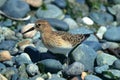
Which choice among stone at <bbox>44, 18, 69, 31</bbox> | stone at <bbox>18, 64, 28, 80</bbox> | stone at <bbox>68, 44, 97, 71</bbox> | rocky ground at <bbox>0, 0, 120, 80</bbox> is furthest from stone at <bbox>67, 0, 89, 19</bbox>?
stone at <bbox>18, 64, 28, 80</bbox>

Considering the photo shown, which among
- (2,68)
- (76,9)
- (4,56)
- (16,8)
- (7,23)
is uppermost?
(16,8)

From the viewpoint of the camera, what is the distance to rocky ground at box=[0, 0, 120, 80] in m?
9.01

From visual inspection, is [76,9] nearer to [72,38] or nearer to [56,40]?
[72,38]

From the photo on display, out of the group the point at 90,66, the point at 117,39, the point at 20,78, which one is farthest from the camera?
the point at 117,39

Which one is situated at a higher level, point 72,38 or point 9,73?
point 72,38

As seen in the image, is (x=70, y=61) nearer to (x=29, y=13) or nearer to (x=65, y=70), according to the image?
(x=65, y=70)

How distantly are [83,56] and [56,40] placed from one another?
68cm

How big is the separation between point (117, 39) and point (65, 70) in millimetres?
2132

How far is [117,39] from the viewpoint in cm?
1075

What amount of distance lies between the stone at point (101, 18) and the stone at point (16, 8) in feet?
4.97

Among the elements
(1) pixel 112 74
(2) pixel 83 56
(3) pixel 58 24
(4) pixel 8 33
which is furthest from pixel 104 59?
(4) pixel 8 33

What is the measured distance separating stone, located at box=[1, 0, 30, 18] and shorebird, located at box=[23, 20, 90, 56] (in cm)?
207

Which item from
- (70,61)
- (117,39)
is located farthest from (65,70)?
(117,39)

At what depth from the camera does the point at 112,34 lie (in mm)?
10852
